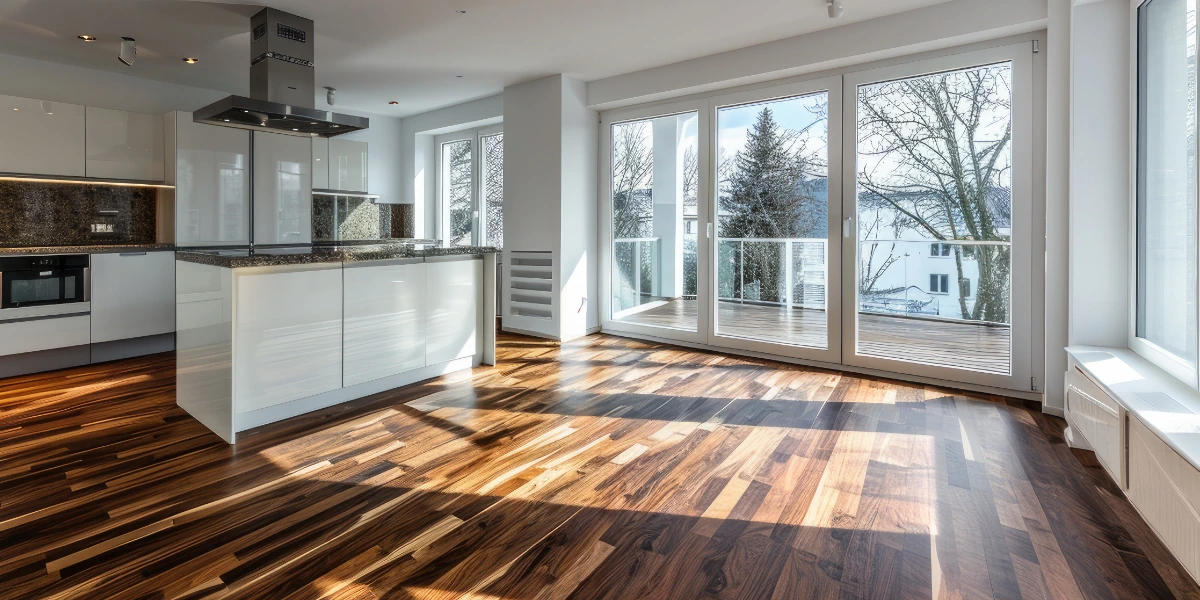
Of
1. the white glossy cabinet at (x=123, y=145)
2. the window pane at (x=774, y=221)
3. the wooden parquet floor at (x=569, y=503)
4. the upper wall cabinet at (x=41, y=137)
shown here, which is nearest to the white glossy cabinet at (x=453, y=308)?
the wooden parquet floor at (x=569, y=503)

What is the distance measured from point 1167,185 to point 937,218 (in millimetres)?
1433

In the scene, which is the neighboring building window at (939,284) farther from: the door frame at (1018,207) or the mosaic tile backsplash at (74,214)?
the mosaic tile backsplash at (74,214)

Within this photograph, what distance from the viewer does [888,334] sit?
4121 millimetres

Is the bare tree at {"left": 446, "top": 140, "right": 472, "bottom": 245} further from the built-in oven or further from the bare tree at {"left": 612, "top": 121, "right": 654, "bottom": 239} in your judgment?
the built-in oven

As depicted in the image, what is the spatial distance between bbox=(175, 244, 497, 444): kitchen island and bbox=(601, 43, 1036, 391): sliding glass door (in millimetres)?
2131

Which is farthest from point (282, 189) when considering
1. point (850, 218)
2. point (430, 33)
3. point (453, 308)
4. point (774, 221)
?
point (850, 218)

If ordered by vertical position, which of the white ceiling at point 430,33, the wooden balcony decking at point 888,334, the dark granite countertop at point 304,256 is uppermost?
the white ceiling at point 430,33

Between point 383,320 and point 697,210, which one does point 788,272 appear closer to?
point 697,210

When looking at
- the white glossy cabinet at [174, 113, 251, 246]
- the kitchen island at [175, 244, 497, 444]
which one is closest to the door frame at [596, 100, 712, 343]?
the kitchen island at [175, 244, 497, 444]

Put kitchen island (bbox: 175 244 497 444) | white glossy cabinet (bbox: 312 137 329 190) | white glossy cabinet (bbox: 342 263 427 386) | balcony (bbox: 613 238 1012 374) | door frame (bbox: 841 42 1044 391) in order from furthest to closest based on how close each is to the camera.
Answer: white glossy cabinet (bbox: 312 137 329 190)
balcony (bbox: 613 238 1012 374)
door frame (bbox: 841 42 1044 391)
white glossy cabinet (bbox: 342 263 427 386)
kitchen island (bbox: 175 244 497 444)

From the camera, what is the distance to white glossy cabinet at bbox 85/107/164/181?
15.1 feet

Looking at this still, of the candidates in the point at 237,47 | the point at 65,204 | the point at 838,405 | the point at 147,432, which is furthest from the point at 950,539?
the point at 65,204

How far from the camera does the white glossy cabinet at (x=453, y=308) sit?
151 inches

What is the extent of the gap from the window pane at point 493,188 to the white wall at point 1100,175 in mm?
5200
